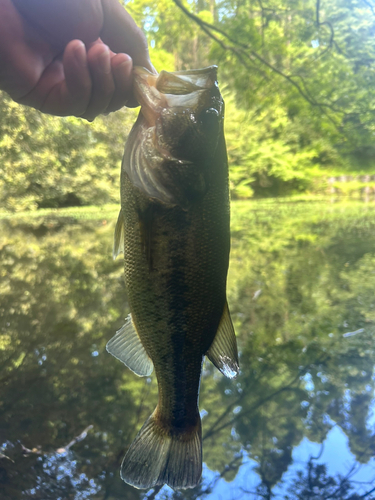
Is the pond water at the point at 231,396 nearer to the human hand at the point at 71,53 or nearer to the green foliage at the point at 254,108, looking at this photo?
the human hand at the point at 71,53

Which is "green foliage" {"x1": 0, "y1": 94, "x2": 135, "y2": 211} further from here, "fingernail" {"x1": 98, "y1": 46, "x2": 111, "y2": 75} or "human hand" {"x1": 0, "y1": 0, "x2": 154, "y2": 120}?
"fingernail" {"x1": 98, "y1": 46, "x2": 111, "y2": 75}

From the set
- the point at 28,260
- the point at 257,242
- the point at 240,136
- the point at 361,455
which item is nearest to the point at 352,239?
the point at 257,242

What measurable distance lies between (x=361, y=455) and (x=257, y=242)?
19.7 ft

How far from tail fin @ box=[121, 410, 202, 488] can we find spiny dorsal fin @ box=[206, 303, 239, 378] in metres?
0.25

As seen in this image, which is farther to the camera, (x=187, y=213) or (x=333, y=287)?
(x=333, y=287)

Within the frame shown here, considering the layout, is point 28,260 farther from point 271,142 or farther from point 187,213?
point 271,142

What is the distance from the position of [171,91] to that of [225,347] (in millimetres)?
910

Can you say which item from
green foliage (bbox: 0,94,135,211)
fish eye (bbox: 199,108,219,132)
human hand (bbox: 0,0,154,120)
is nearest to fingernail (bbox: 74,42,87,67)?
human hand (bbox: 0,0,154,120)

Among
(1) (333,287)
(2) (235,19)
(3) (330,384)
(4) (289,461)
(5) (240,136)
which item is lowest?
(4) (289,461)

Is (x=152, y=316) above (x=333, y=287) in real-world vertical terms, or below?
below

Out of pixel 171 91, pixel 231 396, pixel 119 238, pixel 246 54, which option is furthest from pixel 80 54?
pixel 246 54

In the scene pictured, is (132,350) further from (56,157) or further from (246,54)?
(56,157)

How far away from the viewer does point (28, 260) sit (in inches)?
291

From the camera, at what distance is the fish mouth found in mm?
1136
